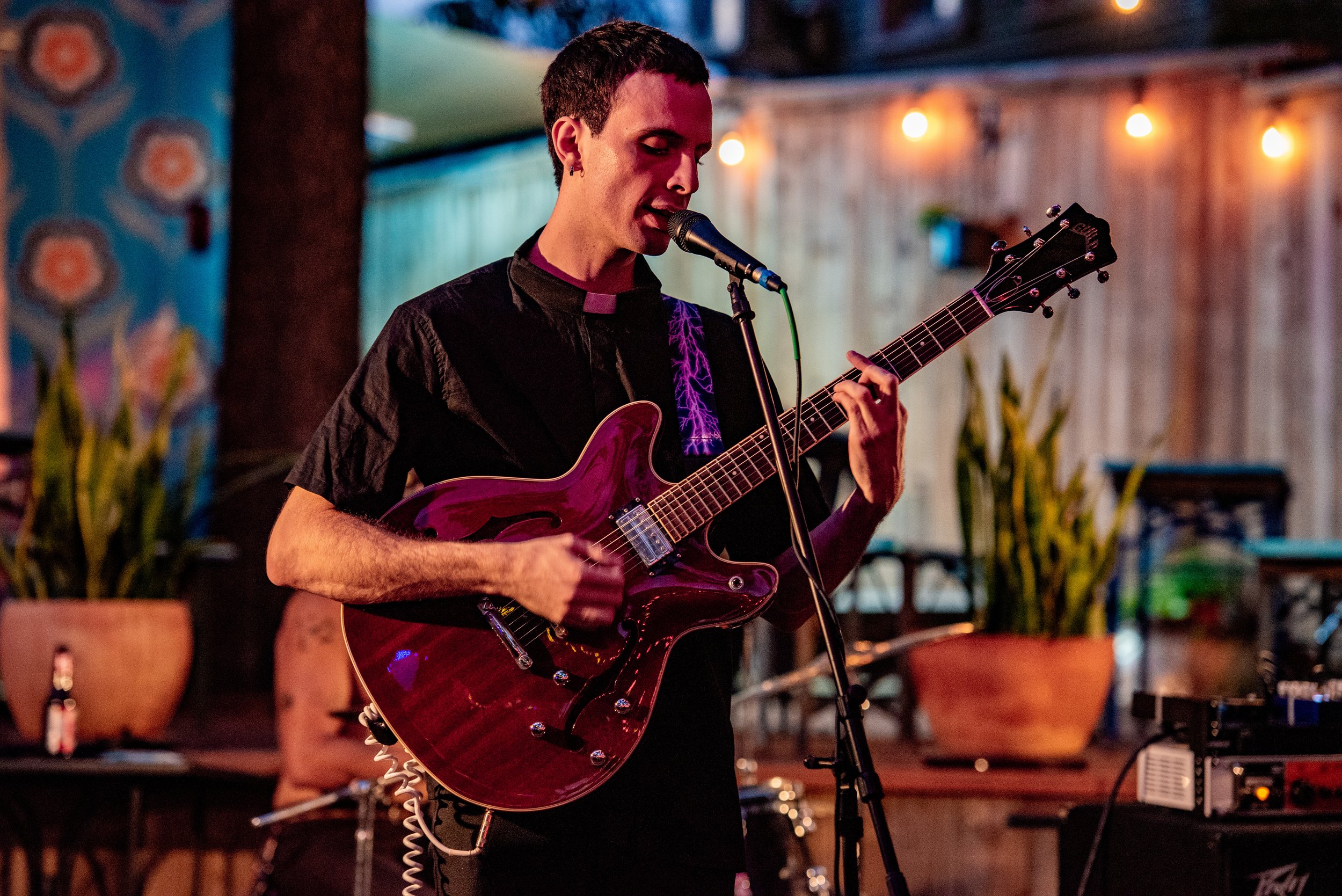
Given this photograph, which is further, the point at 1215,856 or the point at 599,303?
the point at 1215,856

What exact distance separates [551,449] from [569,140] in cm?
46

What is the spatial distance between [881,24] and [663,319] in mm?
9669

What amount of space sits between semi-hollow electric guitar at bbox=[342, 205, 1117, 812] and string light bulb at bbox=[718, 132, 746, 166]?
6975 mm

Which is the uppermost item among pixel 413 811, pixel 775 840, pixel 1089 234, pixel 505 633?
pixel 1089 234

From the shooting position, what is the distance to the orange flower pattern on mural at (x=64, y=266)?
6695mm

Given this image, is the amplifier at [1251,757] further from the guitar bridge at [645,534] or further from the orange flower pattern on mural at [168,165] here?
the orange flower pattern on mural at [168,165]

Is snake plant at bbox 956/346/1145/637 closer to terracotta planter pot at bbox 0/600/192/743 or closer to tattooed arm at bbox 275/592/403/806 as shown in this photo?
tattooed arm at bbox 275/592/403/806

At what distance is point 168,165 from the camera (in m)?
6.79

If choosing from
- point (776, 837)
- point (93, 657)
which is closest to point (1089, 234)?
point (776, 837)

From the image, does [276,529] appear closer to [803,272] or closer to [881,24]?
[803,272]

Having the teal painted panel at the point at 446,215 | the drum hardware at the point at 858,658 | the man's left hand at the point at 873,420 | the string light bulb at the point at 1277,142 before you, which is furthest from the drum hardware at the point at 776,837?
the teal painted panel at the point at 446,215

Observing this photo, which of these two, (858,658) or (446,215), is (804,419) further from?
(446,215)

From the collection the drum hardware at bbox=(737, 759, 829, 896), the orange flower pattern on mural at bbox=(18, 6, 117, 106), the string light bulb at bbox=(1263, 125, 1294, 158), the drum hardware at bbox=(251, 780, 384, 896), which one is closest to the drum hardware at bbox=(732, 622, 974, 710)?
the drum hardware at bbox=(737, 759, 829, 896)

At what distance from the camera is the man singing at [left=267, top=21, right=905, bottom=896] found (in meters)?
1.89
